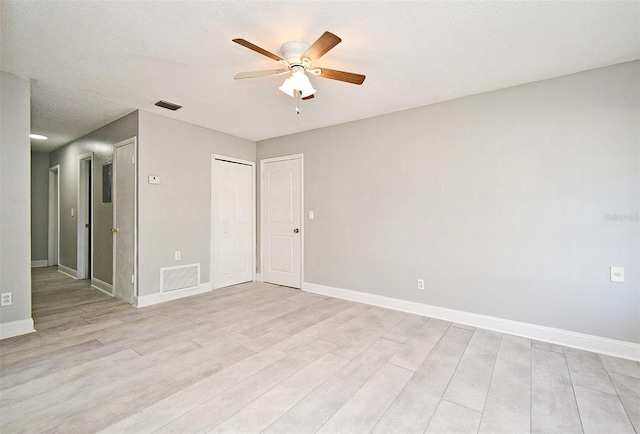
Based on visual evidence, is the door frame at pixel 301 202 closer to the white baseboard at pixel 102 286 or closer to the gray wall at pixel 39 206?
the white baseboard at pixel 102 286

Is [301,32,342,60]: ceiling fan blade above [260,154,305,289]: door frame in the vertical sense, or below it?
above

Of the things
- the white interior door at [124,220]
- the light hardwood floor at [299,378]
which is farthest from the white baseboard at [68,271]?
the light hardwood floor at [299,378]

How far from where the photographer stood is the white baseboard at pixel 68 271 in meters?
5.53

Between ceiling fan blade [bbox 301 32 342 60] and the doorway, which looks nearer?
ceiling fan blade [bbox 301 32 342 60]

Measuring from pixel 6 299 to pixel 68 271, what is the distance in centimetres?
352

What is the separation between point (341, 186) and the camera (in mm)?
4293

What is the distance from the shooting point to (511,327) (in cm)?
301

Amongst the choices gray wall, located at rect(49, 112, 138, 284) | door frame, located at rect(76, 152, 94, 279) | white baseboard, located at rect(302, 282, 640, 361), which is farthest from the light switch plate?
door frame, located at rect(76, 152, 94, 279)

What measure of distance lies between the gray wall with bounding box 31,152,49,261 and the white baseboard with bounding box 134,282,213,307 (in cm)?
487

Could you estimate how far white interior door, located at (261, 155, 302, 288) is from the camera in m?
4.79

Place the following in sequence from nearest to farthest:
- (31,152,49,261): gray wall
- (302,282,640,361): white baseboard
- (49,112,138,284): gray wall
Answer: (302,282,640,361): white baseboard, (49,112,138,284): gray wall, (31,152,49,261): gray wall

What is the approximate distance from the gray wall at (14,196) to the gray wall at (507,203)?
351 cm

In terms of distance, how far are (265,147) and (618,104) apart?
4505 mm

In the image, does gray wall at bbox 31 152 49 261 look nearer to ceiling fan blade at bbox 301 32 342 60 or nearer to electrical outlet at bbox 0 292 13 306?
electrical outlet at bbox 0 292 13 306
